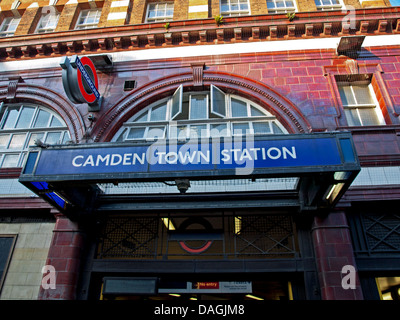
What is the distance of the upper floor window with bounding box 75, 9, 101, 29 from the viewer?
12.9 m

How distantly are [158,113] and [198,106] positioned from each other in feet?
4.59

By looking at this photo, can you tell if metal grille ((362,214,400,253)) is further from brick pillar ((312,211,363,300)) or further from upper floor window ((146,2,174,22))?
upper floor window ((146,2,174,22))

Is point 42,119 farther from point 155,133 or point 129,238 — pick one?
point 129,238

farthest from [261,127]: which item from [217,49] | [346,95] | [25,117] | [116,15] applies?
[25,117]

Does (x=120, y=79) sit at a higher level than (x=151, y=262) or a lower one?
higher

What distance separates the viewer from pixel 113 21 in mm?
12086

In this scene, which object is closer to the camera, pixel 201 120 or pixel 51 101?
pixel 201 120

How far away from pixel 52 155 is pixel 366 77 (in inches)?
379

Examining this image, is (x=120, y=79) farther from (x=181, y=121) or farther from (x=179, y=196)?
(x=179, y=196)

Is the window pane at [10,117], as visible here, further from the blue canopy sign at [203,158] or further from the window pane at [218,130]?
the window pane at [218,130]

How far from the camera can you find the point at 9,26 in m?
13.4

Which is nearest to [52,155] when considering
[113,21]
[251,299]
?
[251,299]

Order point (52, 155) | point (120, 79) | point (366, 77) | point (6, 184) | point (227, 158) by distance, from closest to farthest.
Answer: point (227, 158) < point (52, 155) < point (6, 184) < point (366, 77) < point (120, 79)

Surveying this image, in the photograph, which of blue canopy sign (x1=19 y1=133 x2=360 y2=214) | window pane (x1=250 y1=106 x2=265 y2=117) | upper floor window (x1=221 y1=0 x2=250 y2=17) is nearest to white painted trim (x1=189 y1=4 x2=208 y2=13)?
upper floor window (x1=221 y1=0 x2=250 y2=17)
